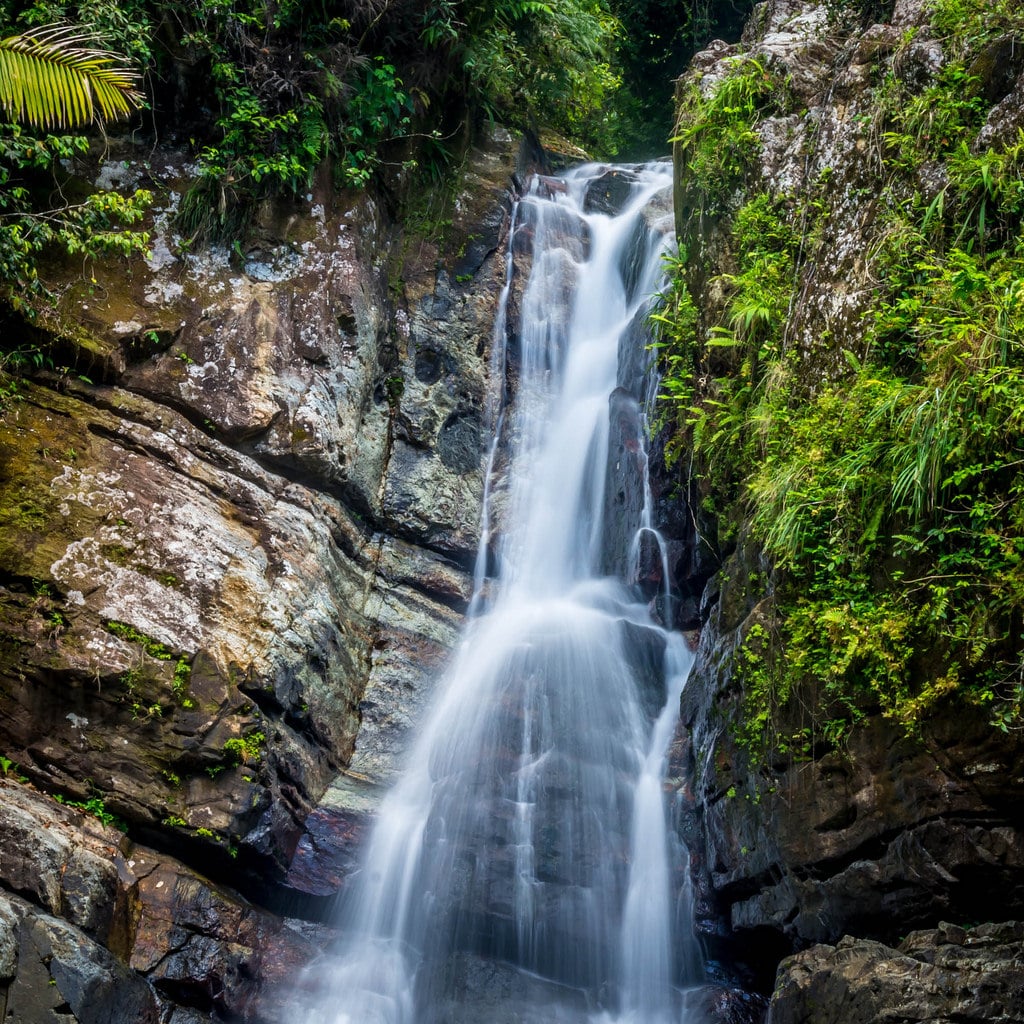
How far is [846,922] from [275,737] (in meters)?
4.60

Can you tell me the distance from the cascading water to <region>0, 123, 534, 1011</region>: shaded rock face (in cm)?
48

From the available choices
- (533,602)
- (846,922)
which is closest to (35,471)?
(533,602)

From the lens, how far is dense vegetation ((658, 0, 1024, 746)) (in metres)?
4.58

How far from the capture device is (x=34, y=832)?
517 centimetres

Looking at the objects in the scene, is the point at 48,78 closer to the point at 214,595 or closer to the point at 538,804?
the point at 214,595

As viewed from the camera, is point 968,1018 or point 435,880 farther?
point 435,880

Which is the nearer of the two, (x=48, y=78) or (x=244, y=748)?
(x=48, y=78)

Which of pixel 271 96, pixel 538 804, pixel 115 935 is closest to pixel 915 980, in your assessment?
pixel 538 804

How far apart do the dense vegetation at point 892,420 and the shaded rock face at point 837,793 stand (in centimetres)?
14

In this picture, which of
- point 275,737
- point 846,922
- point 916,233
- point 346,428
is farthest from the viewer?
point 346,428

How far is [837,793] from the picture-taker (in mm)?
5266

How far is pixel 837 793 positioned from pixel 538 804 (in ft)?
9.99

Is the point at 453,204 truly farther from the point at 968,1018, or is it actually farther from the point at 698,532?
the point at 968,1018

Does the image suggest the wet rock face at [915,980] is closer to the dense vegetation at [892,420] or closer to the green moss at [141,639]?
the dense vegetation at [892,420]
